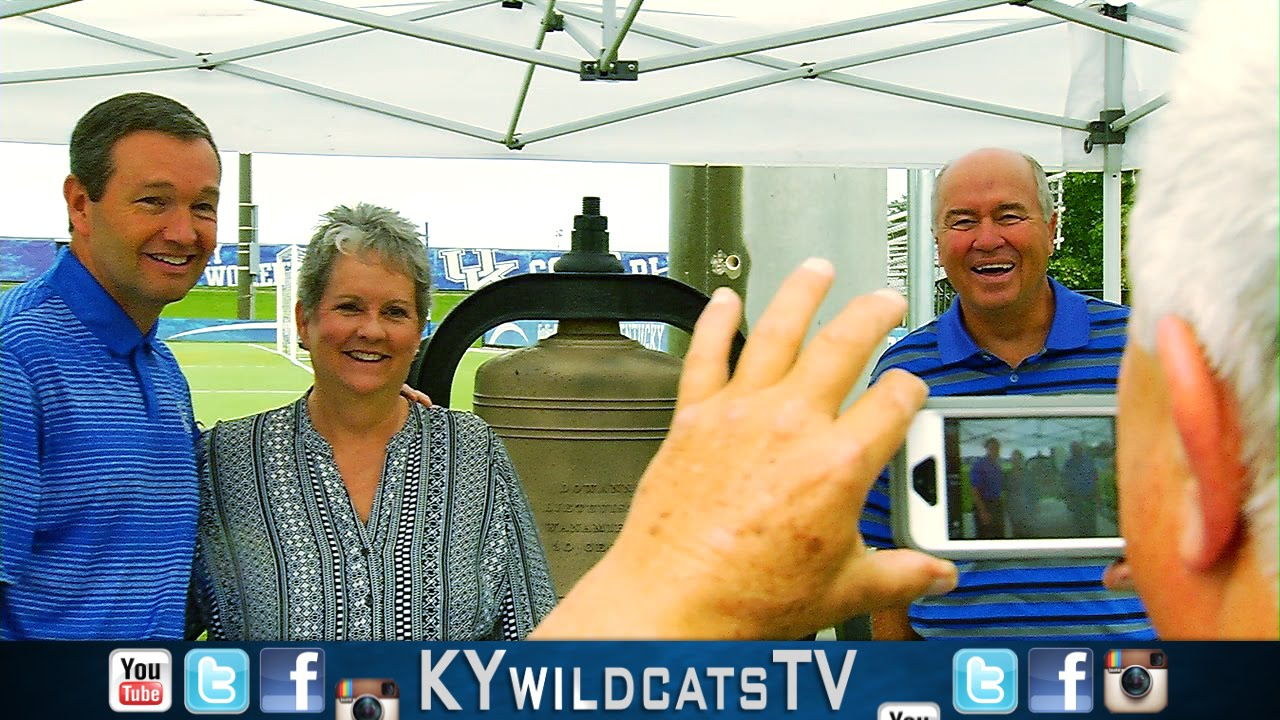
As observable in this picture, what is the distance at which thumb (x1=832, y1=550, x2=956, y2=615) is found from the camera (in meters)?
0.47

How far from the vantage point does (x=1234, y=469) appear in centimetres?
35

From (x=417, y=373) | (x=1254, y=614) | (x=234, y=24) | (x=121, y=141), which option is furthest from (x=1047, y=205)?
(x=234, y=24)

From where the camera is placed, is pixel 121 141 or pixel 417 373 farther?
pixel 417 373

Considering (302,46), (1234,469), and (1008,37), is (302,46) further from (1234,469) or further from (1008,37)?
(1234,469)

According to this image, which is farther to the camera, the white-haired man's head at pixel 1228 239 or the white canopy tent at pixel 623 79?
the white canopy tent at pixel 623 79

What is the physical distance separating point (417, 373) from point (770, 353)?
1.35m

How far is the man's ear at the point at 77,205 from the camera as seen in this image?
0.94 metres

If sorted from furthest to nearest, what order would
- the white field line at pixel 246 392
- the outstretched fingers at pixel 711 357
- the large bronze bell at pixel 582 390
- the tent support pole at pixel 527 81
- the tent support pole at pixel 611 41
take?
the white field line at pixel 246 392
the tent support pole at pixel 527 81
the tent support pole at pixel 611 41
the large bronze bell at pixel 582 390
the outstretched fingers at pixel 711 357

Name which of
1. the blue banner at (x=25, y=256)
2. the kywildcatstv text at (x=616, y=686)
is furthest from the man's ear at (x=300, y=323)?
the kywildcatstv text at (x=616, y=686)

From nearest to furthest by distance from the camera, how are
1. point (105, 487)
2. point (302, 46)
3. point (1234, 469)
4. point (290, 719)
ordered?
point (1234, 469) < point (290, 719) < point (105, 487) < point (302, 46)

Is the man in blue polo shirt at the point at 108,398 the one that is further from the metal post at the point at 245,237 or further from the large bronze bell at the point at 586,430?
the large bronze bell at the point at 586,430

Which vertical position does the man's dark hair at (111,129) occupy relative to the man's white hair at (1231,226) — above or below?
above

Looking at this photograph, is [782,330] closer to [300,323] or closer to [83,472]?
[83,472]

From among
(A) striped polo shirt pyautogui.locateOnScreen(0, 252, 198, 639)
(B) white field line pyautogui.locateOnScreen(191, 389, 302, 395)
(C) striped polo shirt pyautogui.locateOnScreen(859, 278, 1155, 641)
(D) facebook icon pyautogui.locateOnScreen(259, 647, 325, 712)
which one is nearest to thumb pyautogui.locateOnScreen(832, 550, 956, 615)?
(D) facebook icon pyautogui.locateOnScreen(259, 647, 325, 712)
